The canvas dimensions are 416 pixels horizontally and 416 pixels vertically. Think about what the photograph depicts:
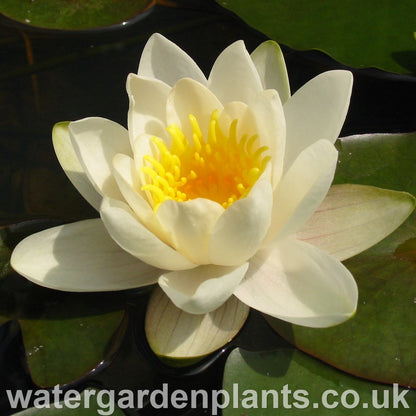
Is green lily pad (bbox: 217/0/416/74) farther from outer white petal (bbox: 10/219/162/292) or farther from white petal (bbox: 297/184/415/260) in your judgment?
outer white petal (bbox: 10/219/162/292)

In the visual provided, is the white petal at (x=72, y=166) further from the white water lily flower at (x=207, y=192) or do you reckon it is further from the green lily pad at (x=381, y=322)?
the green lily pad at (x=381, y=322)

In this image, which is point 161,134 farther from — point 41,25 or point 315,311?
point 41,25

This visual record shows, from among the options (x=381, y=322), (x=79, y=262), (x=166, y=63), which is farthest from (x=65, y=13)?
(x=381, y=322)

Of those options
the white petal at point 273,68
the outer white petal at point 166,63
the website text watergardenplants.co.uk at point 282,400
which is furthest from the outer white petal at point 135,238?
the white petal at point 273,68

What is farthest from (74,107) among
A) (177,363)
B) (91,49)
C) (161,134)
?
(177,363)

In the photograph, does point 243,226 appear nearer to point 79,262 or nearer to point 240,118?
point 240,118

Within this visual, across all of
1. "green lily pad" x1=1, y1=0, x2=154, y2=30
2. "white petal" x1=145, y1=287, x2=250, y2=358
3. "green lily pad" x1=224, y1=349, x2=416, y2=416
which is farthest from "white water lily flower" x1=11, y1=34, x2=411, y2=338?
"green lily pad" x1=1, y1=0, x2=154, y2=30
